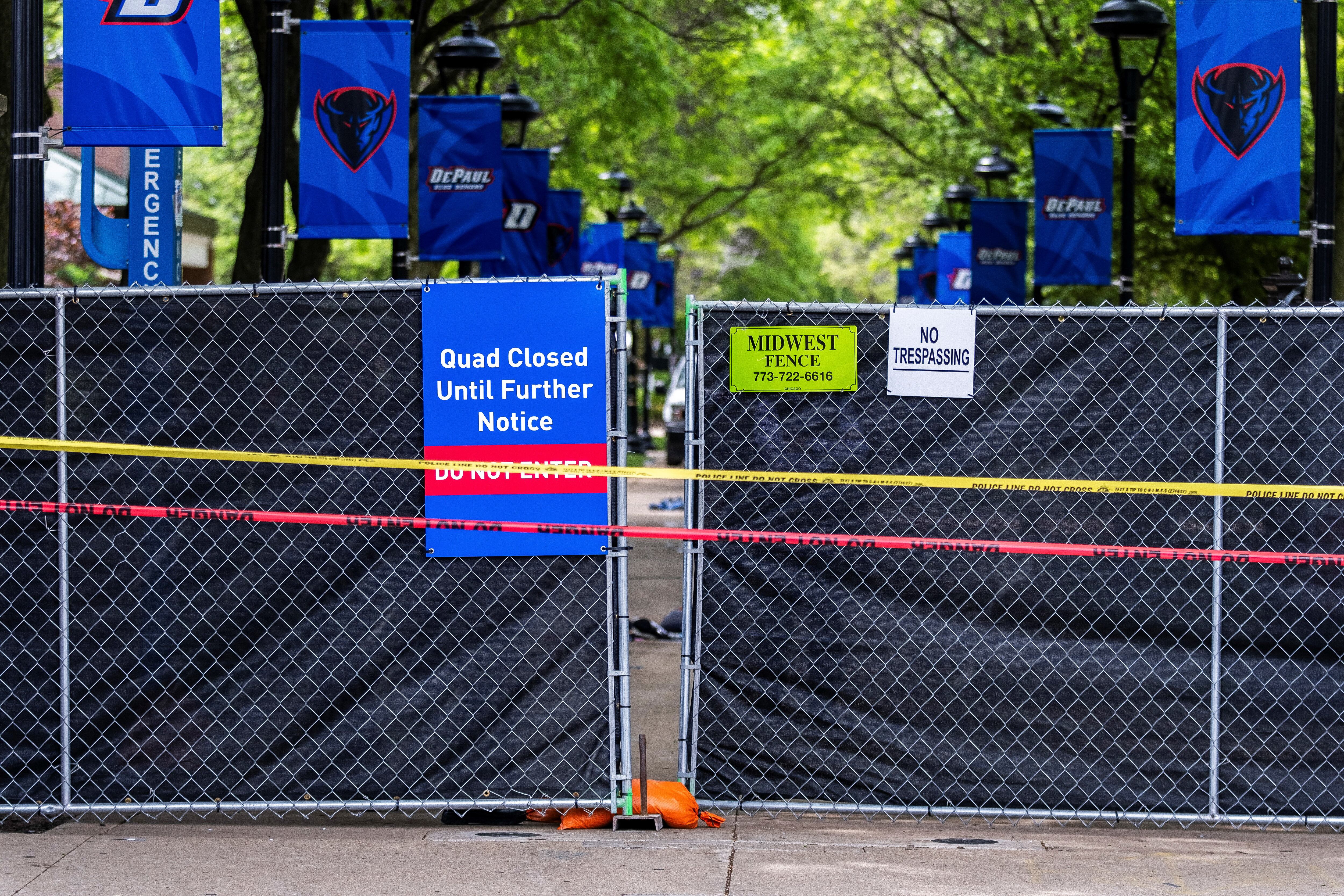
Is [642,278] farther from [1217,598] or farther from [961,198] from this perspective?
[1217,598]

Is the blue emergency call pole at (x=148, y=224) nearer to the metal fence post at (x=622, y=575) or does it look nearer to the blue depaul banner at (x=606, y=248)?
the metal fence post at (x=622, y=575)

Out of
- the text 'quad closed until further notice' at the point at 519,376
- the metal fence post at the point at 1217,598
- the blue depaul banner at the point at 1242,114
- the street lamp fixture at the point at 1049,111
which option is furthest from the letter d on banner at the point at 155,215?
the street lamp fixture at the point at 1049,111

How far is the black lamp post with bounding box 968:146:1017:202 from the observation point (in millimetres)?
20953

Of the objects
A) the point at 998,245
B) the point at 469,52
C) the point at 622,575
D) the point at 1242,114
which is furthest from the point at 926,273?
the point at 622,575

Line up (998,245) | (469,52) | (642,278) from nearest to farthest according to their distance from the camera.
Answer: (469,52) < (998,245) < (642,278)

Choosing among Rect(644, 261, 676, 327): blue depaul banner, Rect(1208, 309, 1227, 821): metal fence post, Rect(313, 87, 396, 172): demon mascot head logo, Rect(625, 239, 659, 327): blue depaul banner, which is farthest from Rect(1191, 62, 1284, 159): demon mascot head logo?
Rect(644, 261, 676, 327): blue depaul banner

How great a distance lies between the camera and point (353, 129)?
35.6 ft

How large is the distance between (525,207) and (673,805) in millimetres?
14462

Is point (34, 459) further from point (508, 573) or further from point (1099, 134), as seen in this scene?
point (1099, 134)

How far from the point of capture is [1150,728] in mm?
5859

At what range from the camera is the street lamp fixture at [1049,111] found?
17922mm

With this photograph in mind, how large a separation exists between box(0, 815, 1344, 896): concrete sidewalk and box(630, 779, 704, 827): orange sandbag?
51 millimetres

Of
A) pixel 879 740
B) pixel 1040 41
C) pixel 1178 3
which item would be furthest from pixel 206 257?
pixel 879 740

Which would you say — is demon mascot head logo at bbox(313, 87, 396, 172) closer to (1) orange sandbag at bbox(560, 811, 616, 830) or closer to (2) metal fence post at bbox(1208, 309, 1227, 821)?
(1) orange sandbag at bbox(560, 811, 616, 830)
